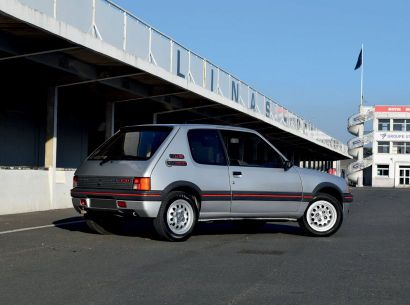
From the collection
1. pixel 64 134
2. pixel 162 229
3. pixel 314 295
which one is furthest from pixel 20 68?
pixel 314 295

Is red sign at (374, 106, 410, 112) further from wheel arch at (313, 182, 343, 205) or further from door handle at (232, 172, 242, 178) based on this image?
door handle at (232, 172, 242, 178)

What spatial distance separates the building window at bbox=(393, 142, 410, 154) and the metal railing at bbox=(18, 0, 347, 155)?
60642mm

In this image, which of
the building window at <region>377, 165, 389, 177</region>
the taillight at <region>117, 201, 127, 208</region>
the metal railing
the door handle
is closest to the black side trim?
the door handle

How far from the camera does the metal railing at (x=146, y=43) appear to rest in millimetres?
13620

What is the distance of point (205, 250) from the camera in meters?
8.66

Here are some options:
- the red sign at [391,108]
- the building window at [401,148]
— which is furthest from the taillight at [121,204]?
the building window at [401,148]

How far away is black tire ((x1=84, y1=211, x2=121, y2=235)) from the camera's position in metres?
10.2

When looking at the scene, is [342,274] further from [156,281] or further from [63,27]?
[63,27]

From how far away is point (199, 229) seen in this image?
458 inches

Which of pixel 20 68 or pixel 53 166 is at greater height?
pixel 20 68

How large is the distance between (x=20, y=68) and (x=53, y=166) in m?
2.86

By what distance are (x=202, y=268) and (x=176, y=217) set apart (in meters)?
2.26

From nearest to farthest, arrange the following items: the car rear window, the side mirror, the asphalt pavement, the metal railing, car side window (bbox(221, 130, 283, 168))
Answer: the asphalt pavement → the car rear window → car side window (bbox(221, 130, 283, 168)) → the side mirror → the metal railing

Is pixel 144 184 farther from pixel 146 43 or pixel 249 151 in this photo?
pixel 146 43
